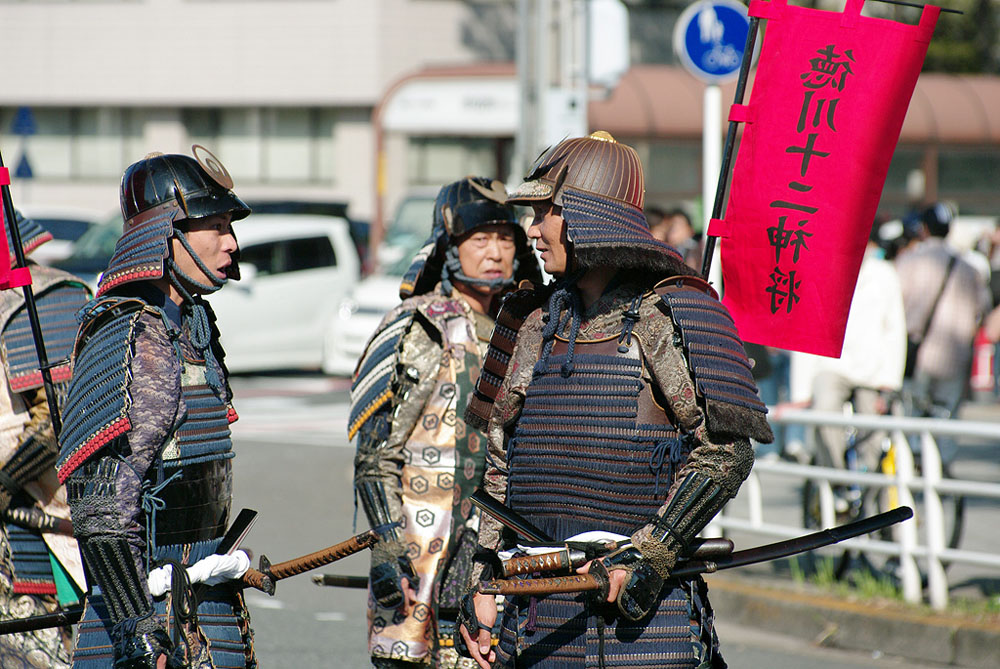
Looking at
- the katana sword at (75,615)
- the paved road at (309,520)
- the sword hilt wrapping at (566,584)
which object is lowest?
the paved road at (309,520)

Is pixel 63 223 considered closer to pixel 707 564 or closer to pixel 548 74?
pixel 548 74

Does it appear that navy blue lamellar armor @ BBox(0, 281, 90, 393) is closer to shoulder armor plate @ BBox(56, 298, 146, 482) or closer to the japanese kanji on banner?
shoulder armor plate @ BBox(56, 298, 146, 482)

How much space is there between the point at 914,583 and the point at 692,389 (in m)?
3.89

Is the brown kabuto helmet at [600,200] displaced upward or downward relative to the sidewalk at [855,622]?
upward

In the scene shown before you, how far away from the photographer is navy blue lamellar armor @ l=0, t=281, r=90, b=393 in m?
4.18

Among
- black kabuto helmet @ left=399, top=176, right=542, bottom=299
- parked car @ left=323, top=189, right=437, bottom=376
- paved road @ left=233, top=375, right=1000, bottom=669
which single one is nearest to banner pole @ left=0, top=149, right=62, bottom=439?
black kabuto helmet @ left=399, top=176, right=542, bottom=299

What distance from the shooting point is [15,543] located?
13.9ft

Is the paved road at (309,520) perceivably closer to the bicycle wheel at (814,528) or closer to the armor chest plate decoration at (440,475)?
the bicycle wheel at (814,528)

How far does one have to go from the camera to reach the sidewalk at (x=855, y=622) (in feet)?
20.1

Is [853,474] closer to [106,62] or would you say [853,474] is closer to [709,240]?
[709,240]

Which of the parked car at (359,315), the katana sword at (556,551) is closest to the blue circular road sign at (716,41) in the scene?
the katana sword at (556,551)

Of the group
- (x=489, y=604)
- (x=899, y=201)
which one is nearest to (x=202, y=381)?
(x=489, y=604)

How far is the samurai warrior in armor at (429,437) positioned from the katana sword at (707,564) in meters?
0.99

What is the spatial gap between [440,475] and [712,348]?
4.73ft
